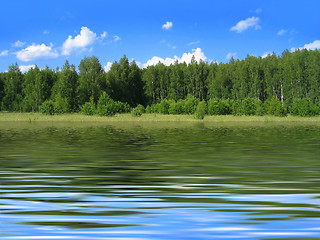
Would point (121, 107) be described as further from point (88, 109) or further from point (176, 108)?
point (176, 108)

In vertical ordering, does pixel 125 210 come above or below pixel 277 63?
below

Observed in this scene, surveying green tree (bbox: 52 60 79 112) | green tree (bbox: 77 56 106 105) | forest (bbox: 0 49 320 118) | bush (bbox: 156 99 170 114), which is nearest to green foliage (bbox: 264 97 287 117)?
forest (bbox: 0 49 320 118)

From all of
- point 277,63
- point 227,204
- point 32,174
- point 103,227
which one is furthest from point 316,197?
point 277,63

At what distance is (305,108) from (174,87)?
39.3 metres

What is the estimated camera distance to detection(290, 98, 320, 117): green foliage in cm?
6775

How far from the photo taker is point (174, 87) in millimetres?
96750

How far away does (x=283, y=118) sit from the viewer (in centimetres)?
6525

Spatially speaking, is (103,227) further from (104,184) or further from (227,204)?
(104,184)

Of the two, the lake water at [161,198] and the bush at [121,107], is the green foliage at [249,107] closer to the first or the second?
the bush at [121,107]

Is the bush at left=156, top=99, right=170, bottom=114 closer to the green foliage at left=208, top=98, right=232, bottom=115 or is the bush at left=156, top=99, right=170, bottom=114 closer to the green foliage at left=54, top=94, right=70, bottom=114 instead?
the green foliage at left=208, top=98, right=232, bottom=115

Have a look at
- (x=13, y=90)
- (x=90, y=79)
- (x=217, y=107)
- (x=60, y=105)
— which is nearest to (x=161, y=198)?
(x=217, y=107)

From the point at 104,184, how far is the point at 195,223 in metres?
4.07

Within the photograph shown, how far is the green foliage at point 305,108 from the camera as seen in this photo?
222 feet

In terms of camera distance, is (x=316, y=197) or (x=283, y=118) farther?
(x=283, y=118)
